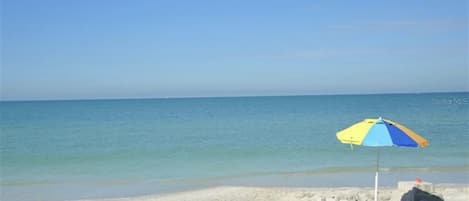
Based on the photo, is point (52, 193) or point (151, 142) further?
point (151, 142)

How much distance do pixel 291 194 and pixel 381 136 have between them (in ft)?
12.5

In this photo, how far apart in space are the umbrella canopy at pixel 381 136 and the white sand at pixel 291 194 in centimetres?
233

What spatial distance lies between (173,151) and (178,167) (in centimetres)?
412

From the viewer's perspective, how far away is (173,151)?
1769 centimetres

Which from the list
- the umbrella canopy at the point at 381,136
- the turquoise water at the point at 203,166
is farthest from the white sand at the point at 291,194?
the umbrella canopy at the point at 381,136

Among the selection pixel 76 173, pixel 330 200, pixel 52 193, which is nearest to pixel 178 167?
pixel 76 173

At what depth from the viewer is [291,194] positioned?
924cm

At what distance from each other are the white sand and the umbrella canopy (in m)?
2.33

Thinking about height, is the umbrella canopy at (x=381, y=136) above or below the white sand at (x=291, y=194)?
below

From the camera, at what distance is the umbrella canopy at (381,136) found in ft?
18.7

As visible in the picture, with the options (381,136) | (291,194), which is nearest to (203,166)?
(291,194)

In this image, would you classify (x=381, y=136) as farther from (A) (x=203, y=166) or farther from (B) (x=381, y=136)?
(A) (x=203, y=166)

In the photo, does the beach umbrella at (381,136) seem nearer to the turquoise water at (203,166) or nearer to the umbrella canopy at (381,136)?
the umbrella canopy at (381,136)

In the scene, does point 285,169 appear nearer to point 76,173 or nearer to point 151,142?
point 76,173
